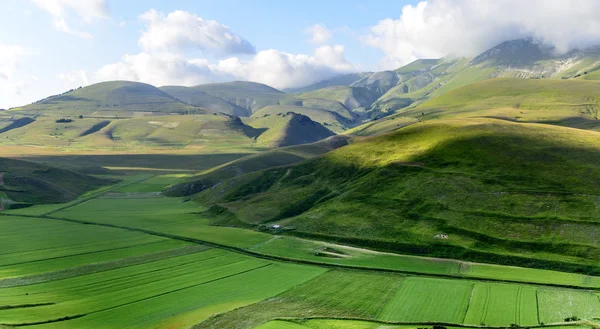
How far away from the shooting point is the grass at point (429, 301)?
2393 inches

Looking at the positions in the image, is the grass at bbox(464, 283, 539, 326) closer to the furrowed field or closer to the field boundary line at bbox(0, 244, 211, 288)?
the furrowed field

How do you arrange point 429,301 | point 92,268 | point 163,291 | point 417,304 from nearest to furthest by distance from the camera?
point 417,304, point 429,301, point 163,291, point 92,268

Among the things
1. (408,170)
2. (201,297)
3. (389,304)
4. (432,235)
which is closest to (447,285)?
(389,304)

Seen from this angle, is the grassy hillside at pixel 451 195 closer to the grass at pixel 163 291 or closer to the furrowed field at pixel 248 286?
the furrowed field at pixel 248 286

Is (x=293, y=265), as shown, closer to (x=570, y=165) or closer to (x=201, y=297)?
(x=201, y=297)

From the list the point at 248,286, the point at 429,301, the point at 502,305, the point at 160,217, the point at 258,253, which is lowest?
the point at 502,305

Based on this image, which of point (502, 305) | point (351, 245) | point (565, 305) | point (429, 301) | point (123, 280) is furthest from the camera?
point (351, 245)

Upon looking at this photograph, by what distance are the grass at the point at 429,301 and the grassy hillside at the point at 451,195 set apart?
20.0 metres

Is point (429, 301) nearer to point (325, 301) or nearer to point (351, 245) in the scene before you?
point (325, 301)

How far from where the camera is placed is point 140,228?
4936 inches

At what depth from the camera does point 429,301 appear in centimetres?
6725

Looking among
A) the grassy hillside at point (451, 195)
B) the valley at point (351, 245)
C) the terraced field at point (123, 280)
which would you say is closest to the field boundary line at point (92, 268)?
the terraced field at point (123, 280)

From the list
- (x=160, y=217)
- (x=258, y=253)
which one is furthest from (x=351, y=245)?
(x=160, y=217)

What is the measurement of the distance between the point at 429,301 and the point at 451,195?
59421 mm
